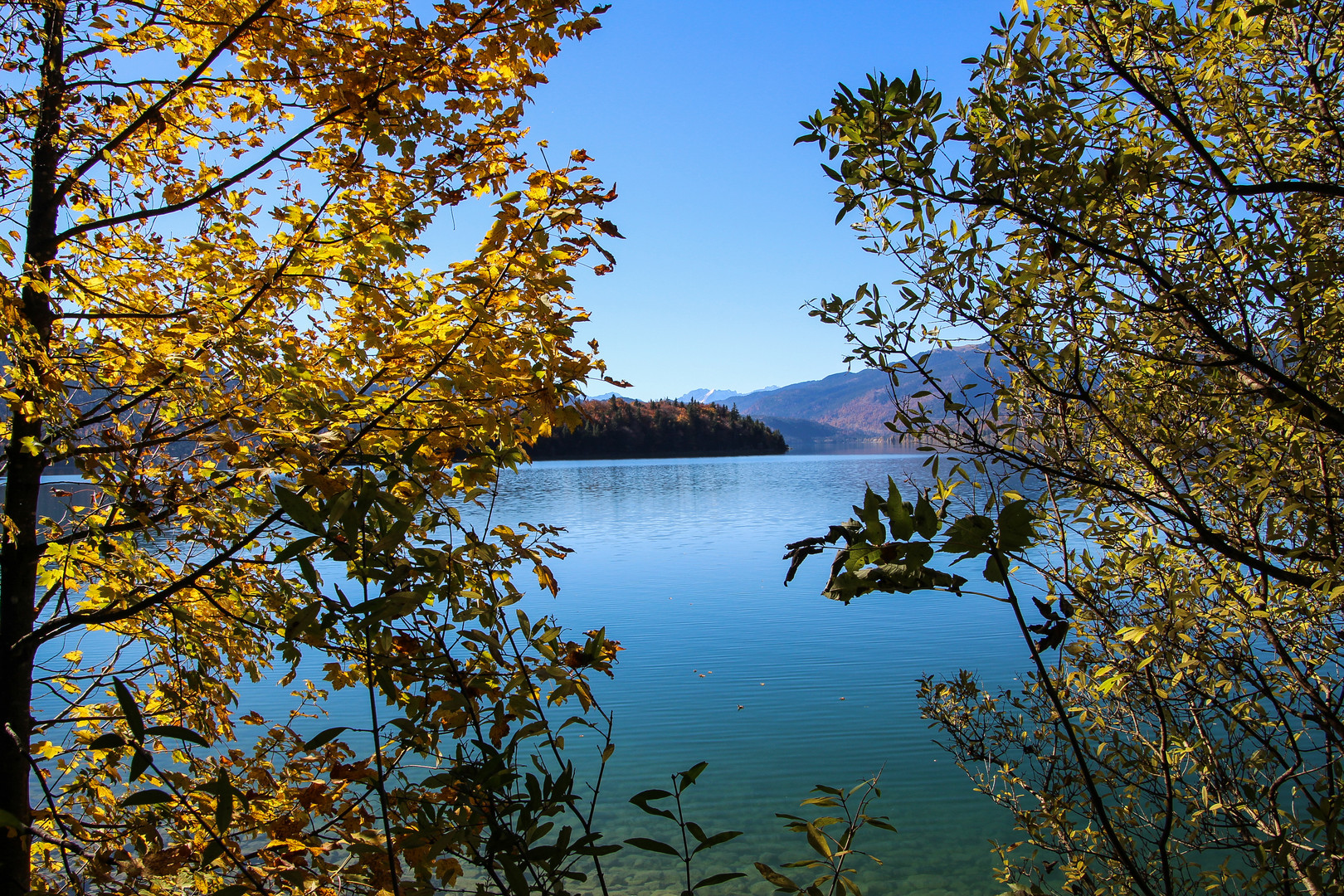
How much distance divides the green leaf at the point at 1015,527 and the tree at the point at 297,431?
86 cm

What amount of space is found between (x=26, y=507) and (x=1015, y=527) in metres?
3.29

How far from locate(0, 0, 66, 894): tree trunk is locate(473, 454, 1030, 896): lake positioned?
2.98 metres

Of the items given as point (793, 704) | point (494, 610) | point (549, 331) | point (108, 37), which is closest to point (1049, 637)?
point (494, 610)

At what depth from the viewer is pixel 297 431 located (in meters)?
1.82

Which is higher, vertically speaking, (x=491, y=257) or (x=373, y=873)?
(x=491, y=257)


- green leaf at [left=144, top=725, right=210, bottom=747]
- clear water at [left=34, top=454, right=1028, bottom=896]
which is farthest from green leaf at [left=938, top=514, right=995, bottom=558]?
clear water at [left=34, top=454, right=1028, bottom=896]

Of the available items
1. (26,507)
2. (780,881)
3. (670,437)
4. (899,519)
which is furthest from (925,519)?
(670,437)

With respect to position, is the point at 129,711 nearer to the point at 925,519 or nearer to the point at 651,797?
the point at 651,797

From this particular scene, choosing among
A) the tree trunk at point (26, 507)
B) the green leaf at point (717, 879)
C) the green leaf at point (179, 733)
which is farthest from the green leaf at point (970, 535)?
the tree trunk at point (26, 507)

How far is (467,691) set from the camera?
144 cm

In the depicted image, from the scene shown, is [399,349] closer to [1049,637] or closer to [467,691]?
[467,691]

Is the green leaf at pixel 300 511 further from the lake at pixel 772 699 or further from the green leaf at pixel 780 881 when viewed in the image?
the lake at pixel 772 699

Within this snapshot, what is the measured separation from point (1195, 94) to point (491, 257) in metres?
2.68

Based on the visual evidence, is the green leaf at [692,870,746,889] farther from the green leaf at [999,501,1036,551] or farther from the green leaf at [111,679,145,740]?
the green leaf at [111,679,145,740]
